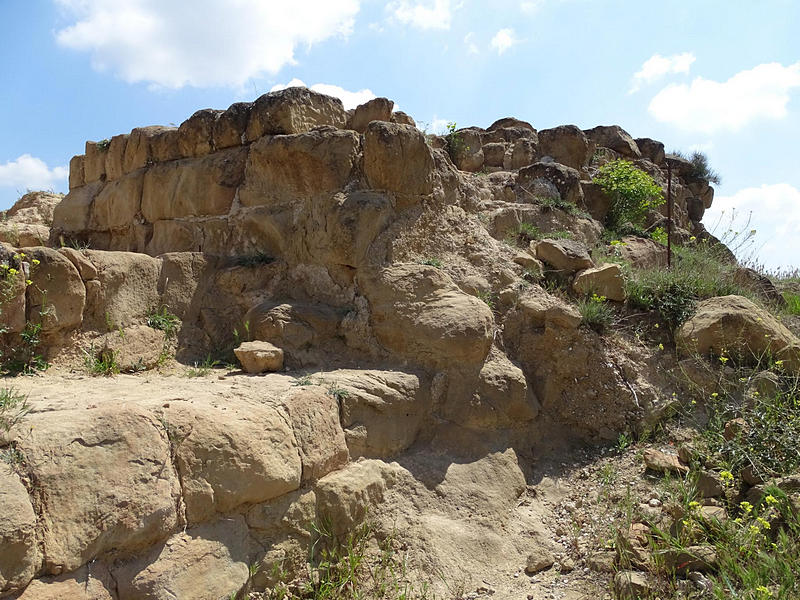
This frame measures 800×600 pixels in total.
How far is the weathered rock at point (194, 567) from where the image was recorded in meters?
2.29

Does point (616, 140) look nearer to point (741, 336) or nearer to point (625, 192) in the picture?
point (625, 192)

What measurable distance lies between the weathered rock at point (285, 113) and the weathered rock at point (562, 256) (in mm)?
2168

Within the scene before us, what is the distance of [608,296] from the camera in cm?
492

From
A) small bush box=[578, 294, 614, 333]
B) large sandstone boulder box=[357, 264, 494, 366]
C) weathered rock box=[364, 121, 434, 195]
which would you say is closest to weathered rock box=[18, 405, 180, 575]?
large sandstone boulder box=[357, 264, 494, 366]

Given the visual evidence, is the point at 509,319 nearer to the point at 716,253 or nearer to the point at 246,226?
the point at 246,226

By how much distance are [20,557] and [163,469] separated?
1.85 feet

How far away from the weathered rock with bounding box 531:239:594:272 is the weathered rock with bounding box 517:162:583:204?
1.52 m

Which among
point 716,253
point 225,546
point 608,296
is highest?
point 716,253

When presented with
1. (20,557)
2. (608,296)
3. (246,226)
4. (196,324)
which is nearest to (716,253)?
(608,296)

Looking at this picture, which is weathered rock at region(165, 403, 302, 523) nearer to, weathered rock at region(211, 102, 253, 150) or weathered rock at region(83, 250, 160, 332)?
weathered rock at region(83, 250, 160, 332)

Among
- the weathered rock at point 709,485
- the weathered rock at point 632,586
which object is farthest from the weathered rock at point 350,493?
the weathered rock at point 709,485

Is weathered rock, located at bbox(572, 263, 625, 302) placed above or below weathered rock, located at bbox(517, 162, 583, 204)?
below

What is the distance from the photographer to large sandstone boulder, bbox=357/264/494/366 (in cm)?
398

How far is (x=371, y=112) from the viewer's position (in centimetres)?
527
